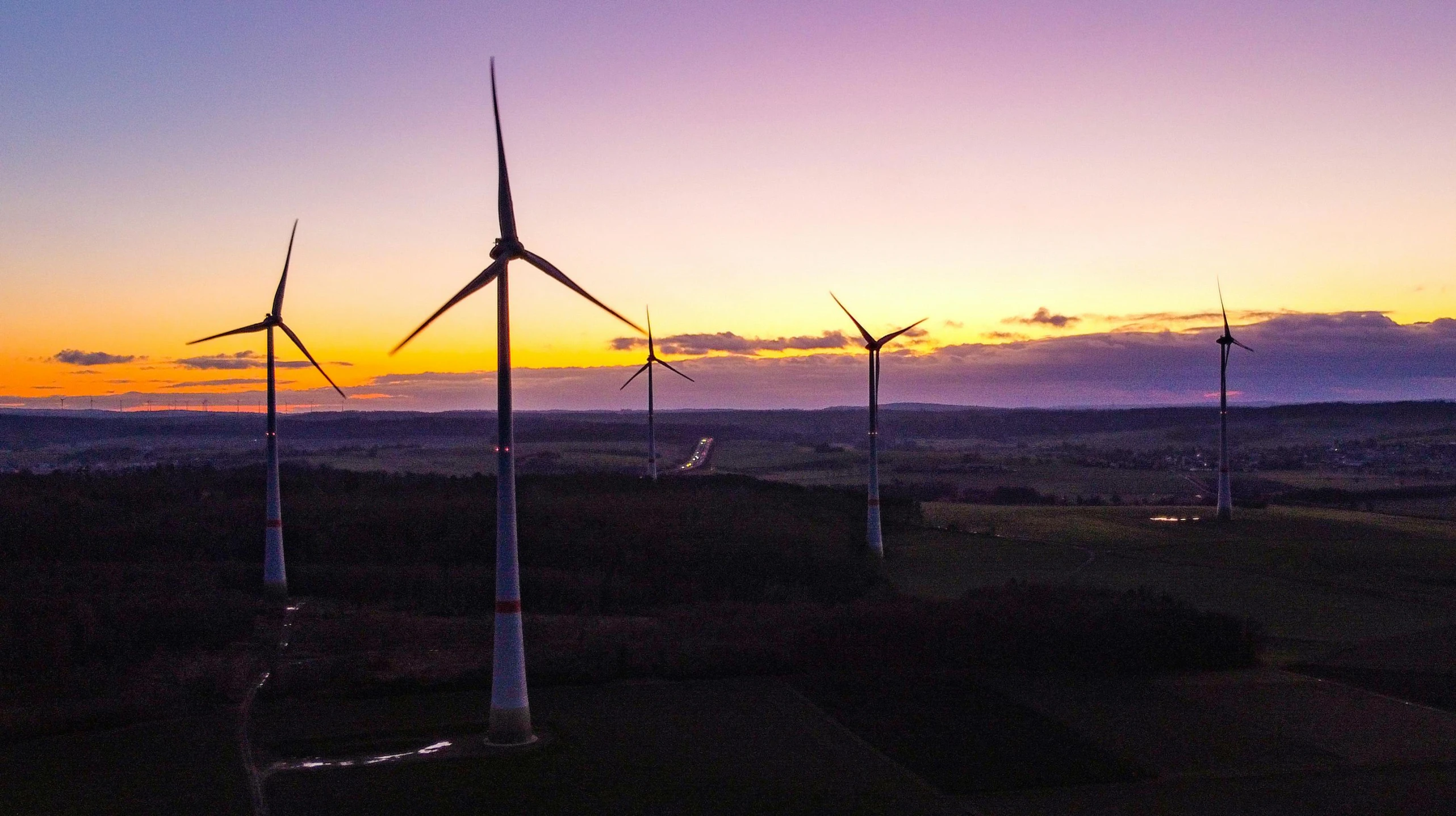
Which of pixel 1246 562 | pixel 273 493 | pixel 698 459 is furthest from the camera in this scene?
pixel 698 459

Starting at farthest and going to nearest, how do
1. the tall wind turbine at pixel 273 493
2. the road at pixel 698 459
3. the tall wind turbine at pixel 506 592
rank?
the road at pixel 698 459 → the tall wind turbine at pixel 273 493 → the tall wind turbine at pixel 506 592

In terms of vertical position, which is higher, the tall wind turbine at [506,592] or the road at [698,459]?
the tall wind turbine at [506,592]

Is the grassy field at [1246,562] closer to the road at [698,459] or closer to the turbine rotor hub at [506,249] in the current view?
the turbine rotor hub at [506,249]

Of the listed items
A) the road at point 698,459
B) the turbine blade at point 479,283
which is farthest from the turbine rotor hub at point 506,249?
the road at point 698,459

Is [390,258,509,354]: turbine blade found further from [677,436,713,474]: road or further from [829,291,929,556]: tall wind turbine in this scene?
[677,436,713,474]: road

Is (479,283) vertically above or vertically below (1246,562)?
above

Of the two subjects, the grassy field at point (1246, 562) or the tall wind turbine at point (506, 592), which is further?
the grassy field at point (1246, 562)

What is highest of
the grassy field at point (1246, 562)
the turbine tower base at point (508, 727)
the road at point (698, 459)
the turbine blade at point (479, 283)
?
the turbine blade at point (479, 283)

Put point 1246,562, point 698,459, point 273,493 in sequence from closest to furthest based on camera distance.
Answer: point 273,493 → point 1246,562 → point 698,459

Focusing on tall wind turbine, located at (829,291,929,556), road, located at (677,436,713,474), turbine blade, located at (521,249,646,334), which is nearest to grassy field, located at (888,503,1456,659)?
tall wind turbine, located at (829,291,929,556)

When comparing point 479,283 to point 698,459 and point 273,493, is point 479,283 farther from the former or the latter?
point 698,459

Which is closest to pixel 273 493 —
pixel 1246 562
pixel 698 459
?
pixel 1246 562

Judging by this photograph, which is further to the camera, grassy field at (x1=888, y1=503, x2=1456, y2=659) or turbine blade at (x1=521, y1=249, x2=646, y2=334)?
grassy field at (x1=888, y1=503, x2=1456, y2=659)
